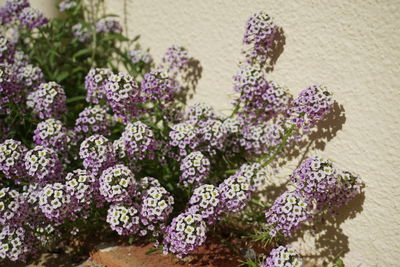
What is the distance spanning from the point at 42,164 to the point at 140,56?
185cm

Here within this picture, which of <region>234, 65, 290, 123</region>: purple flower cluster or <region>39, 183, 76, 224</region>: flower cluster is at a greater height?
<region>234, 65, 290, 123</region>: purple flower cluster

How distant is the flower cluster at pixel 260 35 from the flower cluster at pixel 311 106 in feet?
1.93

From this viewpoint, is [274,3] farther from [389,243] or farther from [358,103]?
[389,243]

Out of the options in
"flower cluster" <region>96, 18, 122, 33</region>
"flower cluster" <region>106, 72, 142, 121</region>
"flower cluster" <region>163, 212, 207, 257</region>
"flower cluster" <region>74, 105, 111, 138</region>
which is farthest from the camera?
"flower cluster" <region>96, 18, 122, 33</region>

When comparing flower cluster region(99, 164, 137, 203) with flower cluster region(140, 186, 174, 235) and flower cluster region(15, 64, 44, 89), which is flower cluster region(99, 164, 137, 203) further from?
flower cluster region(15, 64, 44, 89)

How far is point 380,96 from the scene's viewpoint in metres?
2.79

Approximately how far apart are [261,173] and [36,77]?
2377mm

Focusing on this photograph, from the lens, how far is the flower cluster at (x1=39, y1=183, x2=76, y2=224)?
2779 millimetres

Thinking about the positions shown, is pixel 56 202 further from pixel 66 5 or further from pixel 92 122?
pixel 66 5

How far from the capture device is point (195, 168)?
10.2ft

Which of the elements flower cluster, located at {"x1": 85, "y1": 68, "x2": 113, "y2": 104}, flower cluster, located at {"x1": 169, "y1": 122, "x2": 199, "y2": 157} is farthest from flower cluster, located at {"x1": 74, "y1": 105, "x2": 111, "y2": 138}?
flower cluster, located at {"x1": 169, "y1": 122, "x2": 199, "y2": 157}

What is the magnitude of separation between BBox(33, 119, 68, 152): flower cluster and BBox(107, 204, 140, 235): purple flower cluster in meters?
0.77

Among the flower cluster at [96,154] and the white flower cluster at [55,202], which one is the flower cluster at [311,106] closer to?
the flower cluster at [96,154]

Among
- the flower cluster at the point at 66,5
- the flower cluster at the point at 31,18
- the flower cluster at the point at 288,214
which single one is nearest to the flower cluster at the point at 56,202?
the flower cluster at the point at 288,214
